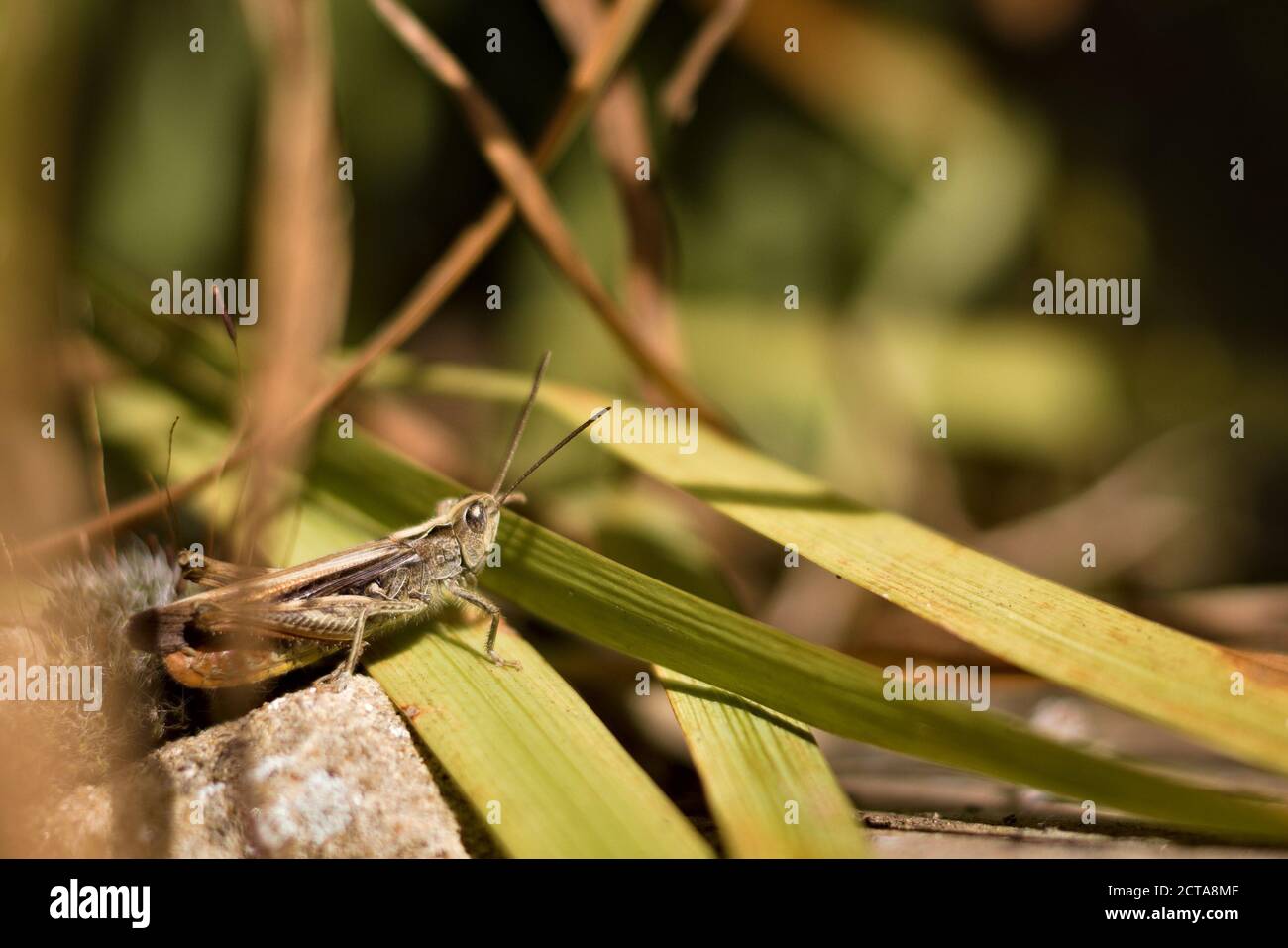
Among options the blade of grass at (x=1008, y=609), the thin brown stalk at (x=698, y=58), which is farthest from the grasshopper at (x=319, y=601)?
the thin brown stalk at (x=698, y=58)

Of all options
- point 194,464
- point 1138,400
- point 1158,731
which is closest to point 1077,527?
point 1138,400

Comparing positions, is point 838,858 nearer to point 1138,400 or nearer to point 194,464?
point 194,464

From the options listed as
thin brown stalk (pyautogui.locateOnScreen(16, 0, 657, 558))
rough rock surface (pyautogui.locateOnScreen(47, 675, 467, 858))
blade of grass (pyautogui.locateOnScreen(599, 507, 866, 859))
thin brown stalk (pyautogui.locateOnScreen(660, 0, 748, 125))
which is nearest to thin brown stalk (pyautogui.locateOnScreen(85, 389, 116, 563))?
thin brown stalk (pyautogui.locateOnScreen(16, 0, 657, 558))

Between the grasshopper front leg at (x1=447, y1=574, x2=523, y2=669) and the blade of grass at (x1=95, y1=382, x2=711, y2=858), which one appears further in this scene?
the grasshopper front leg at (x1=447, y1=574, x2=523, y2=669)

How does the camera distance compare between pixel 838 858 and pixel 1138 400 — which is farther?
pixel 1138 400

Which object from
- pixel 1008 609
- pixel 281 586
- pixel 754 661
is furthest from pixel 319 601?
pixel 1008 609

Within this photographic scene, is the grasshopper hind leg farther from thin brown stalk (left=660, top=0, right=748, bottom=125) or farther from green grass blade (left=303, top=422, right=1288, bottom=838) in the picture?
thin brown stalk (left=660, top=0, right=748, bottom=125)

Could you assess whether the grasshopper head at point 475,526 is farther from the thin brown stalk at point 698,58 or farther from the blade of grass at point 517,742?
the thin brown stalk at point 698,58
